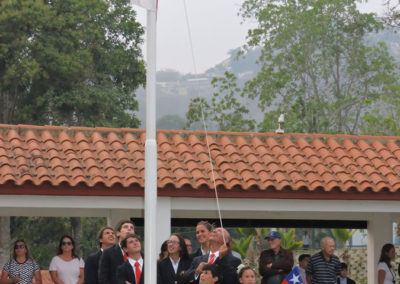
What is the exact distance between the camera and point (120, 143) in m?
14.8

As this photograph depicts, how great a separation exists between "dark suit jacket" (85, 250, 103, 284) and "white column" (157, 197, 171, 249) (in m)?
2.97

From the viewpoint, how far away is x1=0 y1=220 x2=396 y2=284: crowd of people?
9680 millimetres

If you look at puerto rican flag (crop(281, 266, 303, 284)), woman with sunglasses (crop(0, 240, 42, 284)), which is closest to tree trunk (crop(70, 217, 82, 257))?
woman with sunglasses (crop(0, 240, 42, 284))

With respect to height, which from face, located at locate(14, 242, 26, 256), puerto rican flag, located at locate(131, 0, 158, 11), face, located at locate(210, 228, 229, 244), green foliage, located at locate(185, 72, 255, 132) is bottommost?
face, located at locate(14, 242, 26, 256)

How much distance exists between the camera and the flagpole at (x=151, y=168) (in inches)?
303

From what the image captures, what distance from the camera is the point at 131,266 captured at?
31.8 ft

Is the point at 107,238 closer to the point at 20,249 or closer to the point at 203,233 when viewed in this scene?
the point at 203,233

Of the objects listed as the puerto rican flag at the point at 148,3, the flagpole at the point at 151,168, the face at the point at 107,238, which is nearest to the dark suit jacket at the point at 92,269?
the face at the point at 107,238

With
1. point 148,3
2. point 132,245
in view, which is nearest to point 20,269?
point 132,245

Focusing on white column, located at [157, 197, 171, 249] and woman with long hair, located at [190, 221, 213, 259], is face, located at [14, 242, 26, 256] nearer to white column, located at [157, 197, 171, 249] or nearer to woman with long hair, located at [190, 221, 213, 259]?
white column, located at [157, 197, 171, 249]

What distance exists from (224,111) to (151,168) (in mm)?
31091

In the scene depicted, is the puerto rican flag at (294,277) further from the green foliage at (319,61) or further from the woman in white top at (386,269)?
the green foliage at (319,61)

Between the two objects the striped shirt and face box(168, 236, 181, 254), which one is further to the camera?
the striped shirt

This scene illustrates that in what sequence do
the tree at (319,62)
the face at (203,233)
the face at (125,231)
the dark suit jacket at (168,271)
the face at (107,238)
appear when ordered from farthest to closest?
the tree at (319,62) < the face at (107,238) < the face at (203,233) < the dark suit jacket at (168,271) < the face at (125,231)
